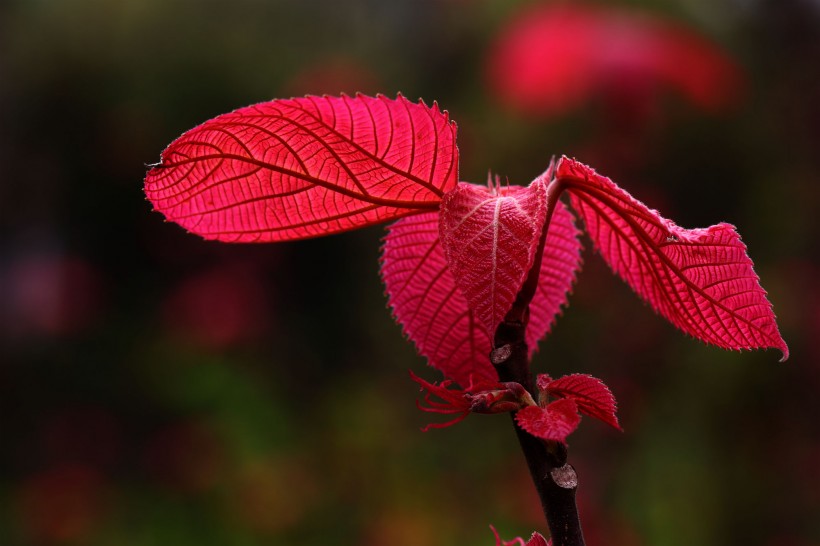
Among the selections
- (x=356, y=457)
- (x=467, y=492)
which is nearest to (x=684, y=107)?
(x=467, y=492)

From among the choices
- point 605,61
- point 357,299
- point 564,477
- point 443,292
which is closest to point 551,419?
point 564,477

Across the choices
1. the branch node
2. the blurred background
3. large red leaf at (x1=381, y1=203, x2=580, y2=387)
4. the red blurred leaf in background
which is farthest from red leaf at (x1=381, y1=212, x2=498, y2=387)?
the red blurred leaf in background

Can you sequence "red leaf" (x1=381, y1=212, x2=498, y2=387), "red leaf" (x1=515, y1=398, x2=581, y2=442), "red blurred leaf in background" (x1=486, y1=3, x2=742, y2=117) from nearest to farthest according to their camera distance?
"red leaf" (x1=515, y1=398, x2=581, y2=442)
"red leaf" (x1=381, y1=212, x2=498, y2=387)
"red blurred leaf in background" (x1=486, y1=3, x2=742, y2=117)

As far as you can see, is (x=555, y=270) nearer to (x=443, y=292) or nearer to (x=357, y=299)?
(x=443, y=292)

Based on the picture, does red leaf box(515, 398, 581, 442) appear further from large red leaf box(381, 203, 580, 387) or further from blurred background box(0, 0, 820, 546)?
blurred background box(0, 0, 820, 546)

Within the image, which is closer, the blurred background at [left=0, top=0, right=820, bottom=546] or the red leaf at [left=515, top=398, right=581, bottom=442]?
the red leaf at [left=515, top=398, right=581, bottom=442]

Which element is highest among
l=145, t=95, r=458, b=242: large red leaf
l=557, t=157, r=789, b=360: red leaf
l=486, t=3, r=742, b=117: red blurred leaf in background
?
l=486, t=3, r=742, b=117: red blurred leaf in background

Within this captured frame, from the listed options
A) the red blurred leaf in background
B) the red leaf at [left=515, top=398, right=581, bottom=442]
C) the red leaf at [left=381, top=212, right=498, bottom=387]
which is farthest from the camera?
the red blurred leaf in background

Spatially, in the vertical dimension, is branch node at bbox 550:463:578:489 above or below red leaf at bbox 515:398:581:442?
below
